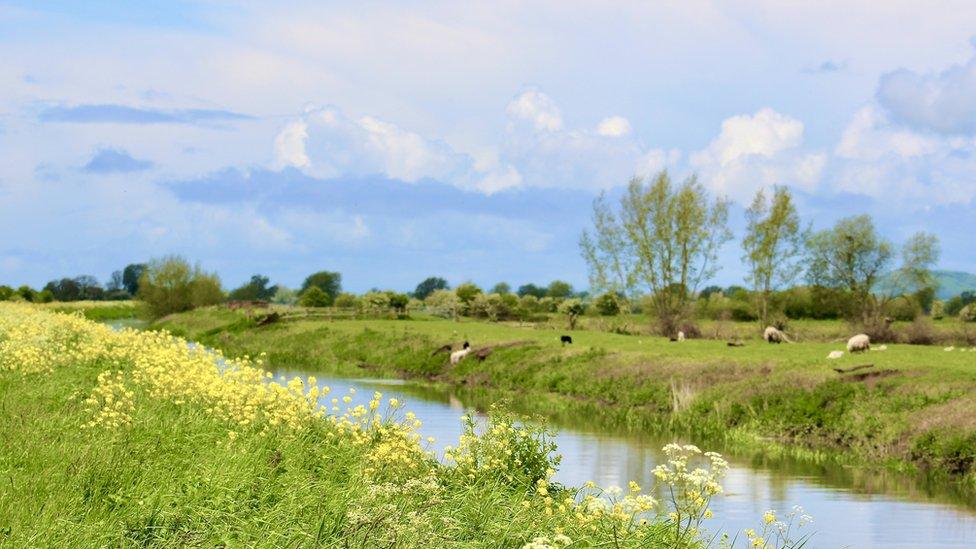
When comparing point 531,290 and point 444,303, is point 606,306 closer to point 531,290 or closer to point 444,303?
point 444,303

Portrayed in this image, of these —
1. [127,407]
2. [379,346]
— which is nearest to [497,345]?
[379,346]

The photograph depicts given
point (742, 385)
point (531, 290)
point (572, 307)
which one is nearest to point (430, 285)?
point (531, 290)

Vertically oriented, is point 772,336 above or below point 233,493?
above

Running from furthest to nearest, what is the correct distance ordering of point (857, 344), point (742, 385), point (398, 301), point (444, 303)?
point (444, 303) → point (398, 301) → point (857, 344) → point (742, 385)

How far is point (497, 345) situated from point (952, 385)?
28566 millimetres

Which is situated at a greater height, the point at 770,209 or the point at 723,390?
the point at 770,209

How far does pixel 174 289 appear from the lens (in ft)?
437

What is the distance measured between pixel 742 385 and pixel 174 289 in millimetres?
105658

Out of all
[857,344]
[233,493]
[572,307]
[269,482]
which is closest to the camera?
[233,493]

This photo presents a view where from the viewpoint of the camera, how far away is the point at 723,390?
38.9m

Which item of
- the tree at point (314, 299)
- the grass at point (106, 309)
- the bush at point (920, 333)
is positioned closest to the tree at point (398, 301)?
the tree at point (314, 299)

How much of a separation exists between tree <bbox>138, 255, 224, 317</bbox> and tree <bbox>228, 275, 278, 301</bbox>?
18.3 feet

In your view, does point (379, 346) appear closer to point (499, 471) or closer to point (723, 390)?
point (723, 390)

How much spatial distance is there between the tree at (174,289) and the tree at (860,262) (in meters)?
77.4
